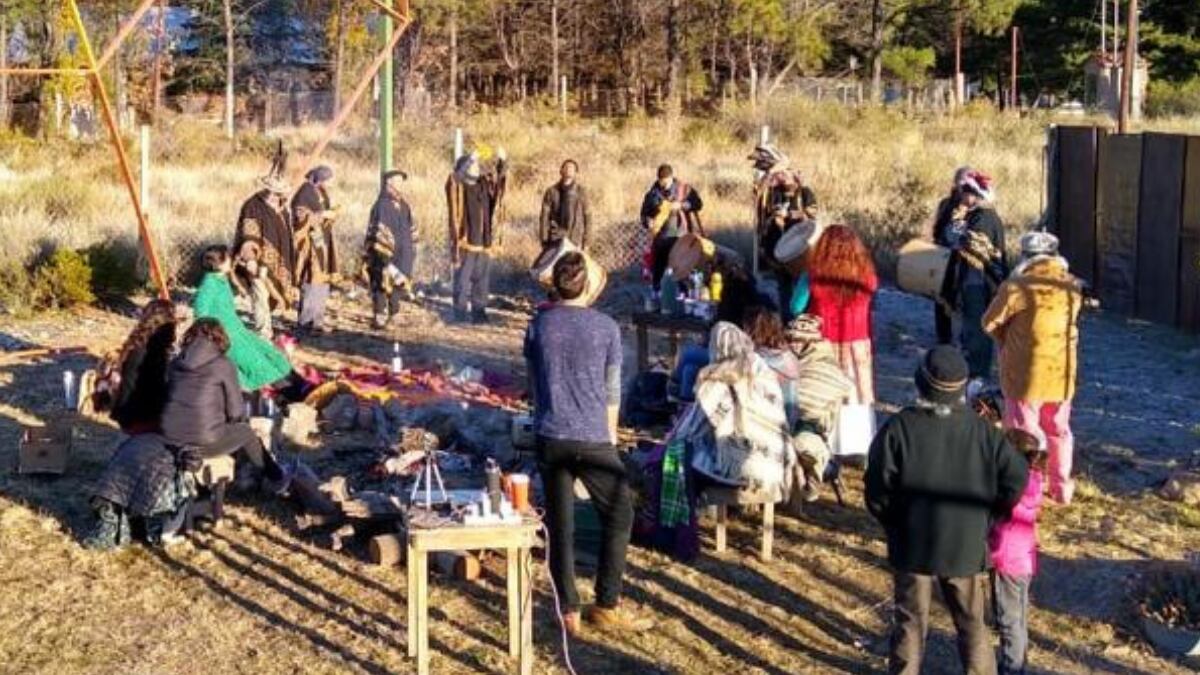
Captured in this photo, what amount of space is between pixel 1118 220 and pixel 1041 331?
723cm

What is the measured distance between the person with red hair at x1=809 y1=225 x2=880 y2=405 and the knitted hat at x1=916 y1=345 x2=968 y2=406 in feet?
11.3

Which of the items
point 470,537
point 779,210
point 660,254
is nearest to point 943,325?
point 779,210

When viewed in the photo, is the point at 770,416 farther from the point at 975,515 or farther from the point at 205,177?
the point at 205,177

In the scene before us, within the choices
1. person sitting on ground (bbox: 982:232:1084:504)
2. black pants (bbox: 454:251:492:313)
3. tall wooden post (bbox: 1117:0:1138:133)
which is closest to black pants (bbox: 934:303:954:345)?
person sitting on ground (bbox: 982:232:1084:504)

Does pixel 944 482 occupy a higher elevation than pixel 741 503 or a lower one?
higher

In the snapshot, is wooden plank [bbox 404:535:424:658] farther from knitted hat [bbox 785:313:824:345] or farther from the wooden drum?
the wooden drum

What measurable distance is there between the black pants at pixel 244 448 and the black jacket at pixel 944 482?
13.0ft

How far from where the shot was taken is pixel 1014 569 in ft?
19.2

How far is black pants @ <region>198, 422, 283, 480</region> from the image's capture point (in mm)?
8130

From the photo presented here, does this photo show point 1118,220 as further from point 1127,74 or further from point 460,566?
point 460,566

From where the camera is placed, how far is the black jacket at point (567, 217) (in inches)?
563

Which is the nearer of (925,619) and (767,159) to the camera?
(925,619)

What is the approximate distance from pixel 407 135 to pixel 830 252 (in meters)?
23.2

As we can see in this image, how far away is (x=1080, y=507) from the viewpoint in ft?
27.7
